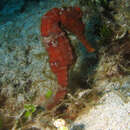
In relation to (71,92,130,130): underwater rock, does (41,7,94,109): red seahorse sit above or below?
above

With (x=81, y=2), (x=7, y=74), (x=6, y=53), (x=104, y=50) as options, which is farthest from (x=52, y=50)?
(x=81, y=2)

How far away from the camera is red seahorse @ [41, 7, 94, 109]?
2842mm

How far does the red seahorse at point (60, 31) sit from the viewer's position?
2.84 m

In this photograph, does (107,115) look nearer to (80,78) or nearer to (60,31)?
(80,78)

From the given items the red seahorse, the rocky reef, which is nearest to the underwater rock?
the rocky reef

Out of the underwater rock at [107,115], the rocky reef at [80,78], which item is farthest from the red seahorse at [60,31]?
the underwater rock at [107,115]

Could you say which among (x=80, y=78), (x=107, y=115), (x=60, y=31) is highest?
(x=60, y=31)

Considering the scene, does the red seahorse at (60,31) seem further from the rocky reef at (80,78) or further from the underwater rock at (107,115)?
the underwater rock at (107,115)

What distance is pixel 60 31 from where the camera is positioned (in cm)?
291

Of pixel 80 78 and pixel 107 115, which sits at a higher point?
pixel 80 78

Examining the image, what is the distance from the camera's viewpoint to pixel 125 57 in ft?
10.6

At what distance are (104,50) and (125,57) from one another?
51 cm

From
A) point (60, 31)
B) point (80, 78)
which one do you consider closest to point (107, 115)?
point (80, 78)

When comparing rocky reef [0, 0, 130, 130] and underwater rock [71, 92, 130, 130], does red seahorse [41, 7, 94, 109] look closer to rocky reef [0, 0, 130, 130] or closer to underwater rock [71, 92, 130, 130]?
rocky reef [0, 0, 130, 130]
